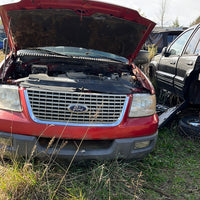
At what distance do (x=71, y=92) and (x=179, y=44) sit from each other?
3.45 m

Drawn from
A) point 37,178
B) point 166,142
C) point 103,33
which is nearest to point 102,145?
point 37,178

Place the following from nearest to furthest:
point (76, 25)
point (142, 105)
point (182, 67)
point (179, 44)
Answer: point (142, 105) < point (76, 25) < point (182, 67) < point (179, 44)

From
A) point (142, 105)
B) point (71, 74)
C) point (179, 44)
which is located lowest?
point (142, 105)

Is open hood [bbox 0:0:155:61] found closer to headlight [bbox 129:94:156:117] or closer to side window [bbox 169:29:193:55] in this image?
headlight [bbox 129:94:156:117]

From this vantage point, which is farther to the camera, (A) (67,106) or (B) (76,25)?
(B) (76,25)

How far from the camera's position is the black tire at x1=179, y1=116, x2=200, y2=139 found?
377cm

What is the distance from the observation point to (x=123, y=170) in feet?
8.61

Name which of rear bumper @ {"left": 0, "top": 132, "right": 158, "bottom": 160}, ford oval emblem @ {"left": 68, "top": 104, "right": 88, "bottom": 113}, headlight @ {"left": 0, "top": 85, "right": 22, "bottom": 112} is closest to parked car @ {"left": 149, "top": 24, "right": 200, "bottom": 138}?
rear bumper @ {"left": 0, "top": 132, "right": 158, "bottom": 160}

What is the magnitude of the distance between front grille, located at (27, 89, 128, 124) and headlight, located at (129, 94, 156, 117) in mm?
247

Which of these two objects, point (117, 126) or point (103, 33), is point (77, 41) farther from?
point (117, 126)

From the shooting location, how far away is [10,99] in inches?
93.8

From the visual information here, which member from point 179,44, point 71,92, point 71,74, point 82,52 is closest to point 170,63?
point 179,44

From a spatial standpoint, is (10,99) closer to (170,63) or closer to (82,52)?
(82,52)

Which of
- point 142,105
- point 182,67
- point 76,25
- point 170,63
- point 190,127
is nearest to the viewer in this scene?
point 142,105
